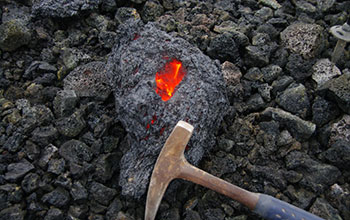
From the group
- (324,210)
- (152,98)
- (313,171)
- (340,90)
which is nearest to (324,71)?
(340,90)

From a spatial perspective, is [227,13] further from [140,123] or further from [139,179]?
[139,179]

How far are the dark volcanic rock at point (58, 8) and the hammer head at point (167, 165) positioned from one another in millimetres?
1793

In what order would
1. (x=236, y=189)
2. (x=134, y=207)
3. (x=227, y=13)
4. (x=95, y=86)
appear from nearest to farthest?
(x=236, y=189)
(x=134, y=207)
(x=95, y=86)
(x=227, y=13)

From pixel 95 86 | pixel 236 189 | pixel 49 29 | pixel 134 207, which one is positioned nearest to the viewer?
pixel 236 189

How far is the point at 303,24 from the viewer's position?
328 cm

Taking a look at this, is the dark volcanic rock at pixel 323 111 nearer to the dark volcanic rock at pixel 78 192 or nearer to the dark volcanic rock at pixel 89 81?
the dark volcanic rock at pixel 89 81

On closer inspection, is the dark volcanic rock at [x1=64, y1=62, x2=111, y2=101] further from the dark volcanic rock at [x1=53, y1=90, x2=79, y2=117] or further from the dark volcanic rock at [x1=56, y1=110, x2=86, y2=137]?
the dark volcanic rock at [x1=56, y1=110, x2=86, y2=137]

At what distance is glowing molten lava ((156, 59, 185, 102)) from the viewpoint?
2.46 m

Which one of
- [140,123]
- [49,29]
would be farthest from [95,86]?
[49,29]

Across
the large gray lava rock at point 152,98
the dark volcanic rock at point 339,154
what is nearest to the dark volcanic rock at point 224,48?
the large gray lava rock at point 152,98

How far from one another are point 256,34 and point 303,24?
0.49m

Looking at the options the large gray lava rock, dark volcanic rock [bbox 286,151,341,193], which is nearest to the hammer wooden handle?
the large gray lava rock

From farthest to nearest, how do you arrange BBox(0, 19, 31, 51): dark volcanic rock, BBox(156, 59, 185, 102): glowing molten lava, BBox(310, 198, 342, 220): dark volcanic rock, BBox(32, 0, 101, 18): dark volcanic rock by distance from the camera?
BBox(32, 0, 101, 18): dark volcanic rock
BBox(0, 19, 31, 51): dark volcanic rock
BBox(156, 59, 185, 102): glowing molten lava
BBox(310, 198, 342, 220): dark volcanic rock

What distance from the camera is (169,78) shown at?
2.55 metres
